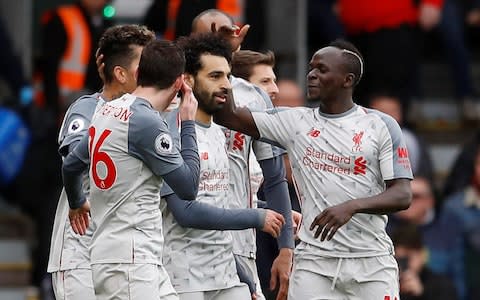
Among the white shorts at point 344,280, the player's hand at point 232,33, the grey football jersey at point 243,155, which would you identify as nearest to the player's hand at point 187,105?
the grey football jersey at point 243,155

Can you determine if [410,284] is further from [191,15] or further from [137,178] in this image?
[137,178]

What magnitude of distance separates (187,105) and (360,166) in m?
1.09

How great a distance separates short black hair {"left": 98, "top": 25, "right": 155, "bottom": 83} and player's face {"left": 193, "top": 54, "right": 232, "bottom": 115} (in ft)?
1.06

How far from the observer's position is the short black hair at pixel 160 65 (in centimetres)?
859

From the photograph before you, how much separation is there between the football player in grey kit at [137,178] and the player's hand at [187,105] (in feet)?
0.58

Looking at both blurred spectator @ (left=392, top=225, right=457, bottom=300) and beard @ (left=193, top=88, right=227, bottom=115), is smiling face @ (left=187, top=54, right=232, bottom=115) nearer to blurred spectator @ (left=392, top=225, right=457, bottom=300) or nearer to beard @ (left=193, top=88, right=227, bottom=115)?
beard @ (left=193, top=88, right=227, bottom=115)

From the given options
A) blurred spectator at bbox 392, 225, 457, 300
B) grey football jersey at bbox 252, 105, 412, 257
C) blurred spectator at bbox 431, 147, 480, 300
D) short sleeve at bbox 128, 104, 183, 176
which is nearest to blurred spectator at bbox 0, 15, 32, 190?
blurred spectator at bbox 392, 225, 457, 300

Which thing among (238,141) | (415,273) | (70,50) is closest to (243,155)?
(238,141)

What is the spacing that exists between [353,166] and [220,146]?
27.7 inches

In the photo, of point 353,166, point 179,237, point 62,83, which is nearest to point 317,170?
point 353,166

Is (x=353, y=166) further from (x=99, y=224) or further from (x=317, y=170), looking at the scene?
(x=99, y=224)

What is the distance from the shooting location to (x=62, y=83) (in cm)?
1419

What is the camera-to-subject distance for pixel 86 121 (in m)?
9.21

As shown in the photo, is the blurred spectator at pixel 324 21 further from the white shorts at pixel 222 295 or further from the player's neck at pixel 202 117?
the white shorts at pixel 222 295
